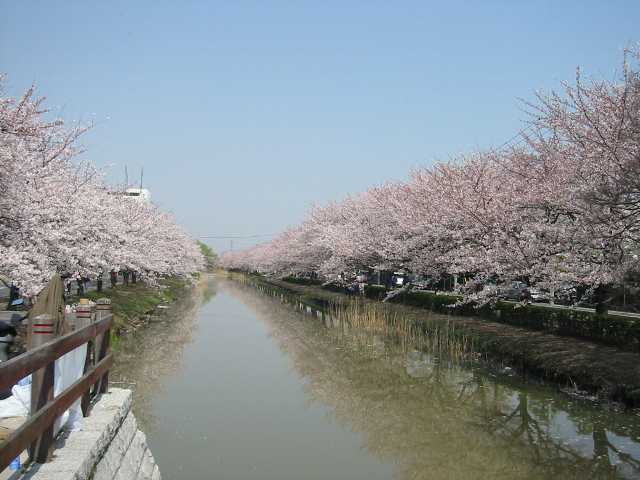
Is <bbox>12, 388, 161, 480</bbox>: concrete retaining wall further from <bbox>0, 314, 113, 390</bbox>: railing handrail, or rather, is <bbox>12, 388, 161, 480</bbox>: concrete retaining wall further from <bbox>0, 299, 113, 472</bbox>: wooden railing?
<bbox>0, 314, 113, 390</bbox>: railing handrail

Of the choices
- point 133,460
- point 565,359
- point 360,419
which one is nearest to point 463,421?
point 360,419

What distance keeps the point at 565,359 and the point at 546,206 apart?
422cm

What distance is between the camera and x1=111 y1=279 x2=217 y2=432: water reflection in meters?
12.3

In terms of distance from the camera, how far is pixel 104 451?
5.79 m

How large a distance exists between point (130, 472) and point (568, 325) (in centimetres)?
1438

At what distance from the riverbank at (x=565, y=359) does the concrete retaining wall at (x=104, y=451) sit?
9292mm

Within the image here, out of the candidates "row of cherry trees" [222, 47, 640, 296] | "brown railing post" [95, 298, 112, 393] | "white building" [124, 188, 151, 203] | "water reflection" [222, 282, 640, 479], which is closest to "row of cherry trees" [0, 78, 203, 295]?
"brown railing post" [95, 298, 112, 393]

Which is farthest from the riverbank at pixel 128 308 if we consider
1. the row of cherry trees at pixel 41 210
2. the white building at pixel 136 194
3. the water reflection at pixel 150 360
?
the white building at pixel 136 194

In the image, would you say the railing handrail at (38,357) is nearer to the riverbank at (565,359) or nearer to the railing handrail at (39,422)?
the railing handrail at (39,422)

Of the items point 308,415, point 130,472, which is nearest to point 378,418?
point 308,415

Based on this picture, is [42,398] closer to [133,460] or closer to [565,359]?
[133,460]

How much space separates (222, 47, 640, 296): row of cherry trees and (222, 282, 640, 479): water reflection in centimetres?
290

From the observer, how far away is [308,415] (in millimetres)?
12211

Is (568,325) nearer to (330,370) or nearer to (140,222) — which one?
(330,370)
